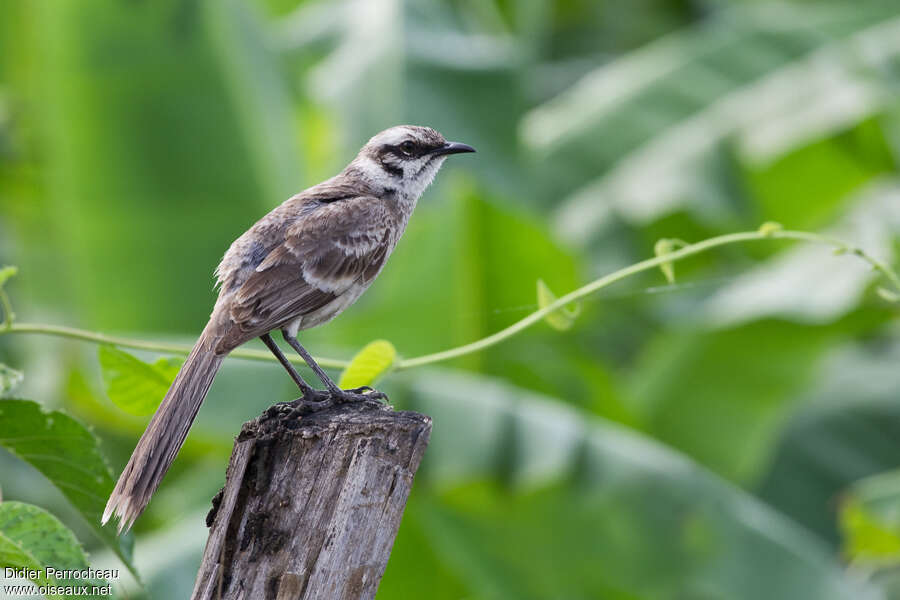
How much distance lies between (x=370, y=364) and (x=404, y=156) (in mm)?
1266

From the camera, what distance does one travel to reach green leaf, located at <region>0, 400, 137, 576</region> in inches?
104

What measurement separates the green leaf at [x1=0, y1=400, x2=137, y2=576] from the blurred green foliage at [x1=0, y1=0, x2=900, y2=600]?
2.73 m

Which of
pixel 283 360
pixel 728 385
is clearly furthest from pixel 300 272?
pixel 728 385

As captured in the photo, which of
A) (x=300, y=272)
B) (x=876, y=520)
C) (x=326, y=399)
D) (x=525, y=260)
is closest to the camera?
(x=326, y=399)

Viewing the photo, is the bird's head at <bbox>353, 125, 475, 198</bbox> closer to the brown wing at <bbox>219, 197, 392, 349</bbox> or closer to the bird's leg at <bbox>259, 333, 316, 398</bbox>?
the brown wing at <bbox>219, 197, 392, 349</bbox>

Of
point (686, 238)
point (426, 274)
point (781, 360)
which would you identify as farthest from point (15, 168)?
point (781, 360)

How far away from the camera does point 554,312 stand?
327 centimetres

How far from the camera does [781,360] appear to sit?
780 cm

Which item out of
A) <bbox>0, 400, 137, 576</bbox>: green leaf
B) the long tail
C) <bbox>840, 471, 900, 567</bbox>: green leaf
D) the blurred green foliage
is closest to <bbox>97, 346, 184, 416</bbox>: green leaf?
the long tail

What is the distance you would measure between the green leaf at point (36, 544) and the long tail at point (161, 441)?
12cm

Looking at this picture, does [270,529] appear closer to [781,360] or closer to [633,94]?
[781,360]

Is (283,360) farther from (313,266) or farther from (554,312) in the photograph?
(554,312)

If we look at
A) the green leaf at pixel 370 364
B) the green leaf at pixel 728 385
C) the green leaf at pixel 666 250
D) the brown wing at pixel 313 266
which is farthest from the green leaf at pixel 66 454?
the green leaf at pixel 728 385

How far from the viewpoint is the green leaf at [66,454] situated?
2.64m
